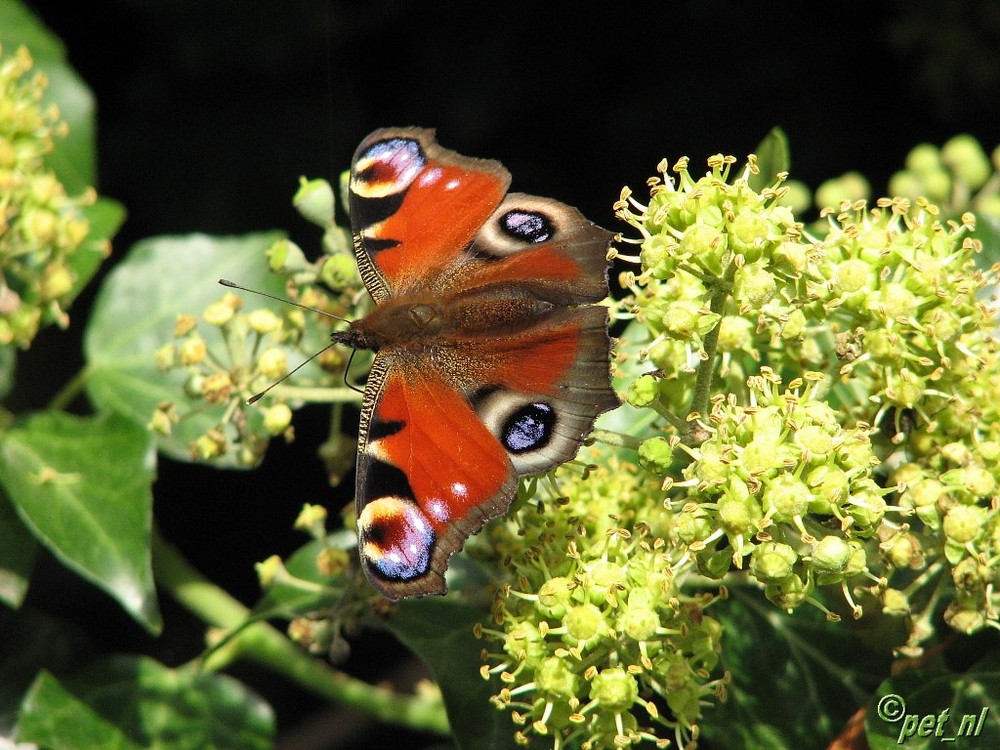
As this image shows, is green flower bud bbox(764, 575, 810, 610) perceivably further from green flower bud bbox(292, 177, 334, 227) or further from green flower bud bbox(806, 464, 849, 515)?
green flower bud bbox(292, 177, 334, 227)

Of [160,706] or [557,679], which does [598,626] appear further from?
[160,706]

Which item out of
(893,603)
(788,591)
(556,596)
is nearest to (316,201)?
(556,596)

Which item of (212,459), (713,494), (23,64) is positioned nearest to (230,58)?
(23,64)

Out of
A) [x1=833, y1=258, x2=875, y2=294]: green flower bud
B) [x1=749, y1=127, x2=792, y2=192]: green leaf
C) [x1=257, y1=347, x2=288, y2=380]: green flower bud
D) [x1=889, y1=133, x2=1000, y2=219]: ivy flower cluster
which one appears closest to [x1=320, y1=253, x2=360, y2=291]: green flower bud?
[x1=257, y1=347, x2=288, y2=380]: green flower bud

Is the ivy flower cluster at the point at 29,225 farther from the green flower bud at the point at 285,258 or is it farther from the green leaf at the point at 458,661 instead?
the green leaf at the point at 458,661

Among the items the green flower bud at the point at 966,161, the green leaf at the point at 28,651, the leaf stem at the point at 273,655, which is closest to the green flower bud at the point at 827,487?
the leaf stem at the point at 273,655
